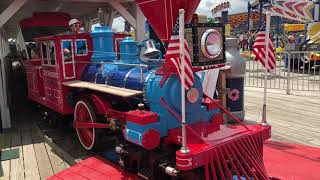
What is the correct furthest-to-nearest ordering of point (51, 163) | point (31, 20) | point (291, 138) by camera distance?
point (31, 20), point (291, 138), point (51, 163)

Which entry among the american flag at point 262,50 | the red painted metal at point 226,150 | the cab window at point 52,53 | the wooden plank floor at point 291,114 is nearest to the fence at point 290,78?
the wooden plank floor at point 291,114

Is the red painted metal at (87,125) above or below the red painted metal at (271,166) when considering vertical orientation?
above

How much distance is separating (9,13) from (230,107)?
527 cm

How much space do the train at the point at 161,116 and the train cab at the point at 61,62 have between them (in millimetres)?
26

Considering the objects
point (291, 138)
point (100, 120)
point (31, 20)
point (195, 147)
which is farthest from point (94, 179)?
point (31, 20)

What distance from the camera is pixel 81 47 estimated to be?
6668 millimetres

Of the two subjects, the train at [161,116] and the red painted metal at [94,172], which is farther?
the red painted metal at [94,172]

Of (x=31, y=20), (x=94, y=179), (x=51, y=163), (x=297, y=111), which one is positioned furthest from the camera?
(x=31, y=20)

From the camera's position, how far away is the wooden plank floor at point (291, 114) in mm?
6379

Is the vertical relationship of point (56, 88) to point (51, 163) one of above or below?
above

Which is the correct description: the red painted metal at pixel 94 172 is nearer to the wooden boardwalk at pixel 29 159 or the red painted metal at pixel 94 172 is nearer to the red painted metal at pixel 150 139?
the wooden boardwalk at pixel 29 159

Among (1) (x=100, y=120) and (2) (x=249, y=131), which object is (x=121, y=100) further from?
(2) (x=249, y=131)

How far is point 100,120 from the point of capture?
5.54 m

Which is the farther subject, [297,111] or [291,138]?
[297,111]
